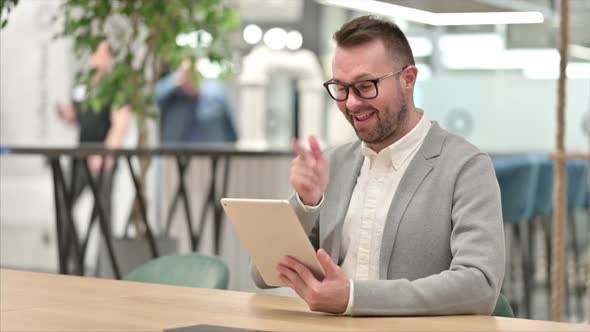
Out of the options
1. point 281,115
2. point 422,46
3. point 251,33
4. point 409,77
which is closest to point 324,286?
point 409,77

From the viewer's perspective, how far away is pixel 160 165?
652 cm

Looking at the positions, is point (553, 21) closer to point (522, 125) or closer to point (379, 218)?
point (522, 125)

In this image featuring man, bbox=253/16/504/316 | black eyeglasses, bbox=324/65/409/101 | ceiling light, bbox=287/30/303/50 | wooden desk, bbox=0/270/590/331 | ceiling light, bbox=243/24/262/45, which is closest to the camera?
wooden desk, bbox=0/270/590/331

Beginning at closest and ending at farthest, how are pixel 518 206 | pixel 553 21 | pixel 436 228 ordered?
pixel 436 228
pixel 518 206
pixel 553 21

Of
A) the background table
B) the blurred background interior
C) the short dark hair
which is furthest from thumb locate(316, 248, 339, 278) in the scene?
the blurred background interior

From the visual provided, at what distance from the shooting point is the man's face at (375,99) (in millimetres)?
2650

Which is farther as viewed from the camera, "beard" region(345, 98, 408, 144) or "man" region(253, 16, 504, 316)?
"beard" region(345, 98, 408, 144)

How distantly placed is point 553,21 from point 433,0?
14.5 ft

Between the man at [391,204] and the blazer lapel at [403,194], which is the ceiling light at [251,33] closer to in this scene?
the man at [391,204]

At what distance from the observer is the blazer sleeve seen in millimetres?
2336

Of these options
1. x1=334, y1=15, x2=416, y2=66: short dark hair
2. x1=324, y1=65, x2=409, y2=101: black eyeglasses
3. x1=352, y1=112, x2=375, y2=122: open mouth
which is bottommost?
x1=352, y1=112, x2=375, y2=122: open mouth

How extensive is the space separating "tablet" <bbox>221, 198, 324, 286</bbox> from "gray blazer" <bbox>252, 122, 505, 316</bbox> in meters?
0.13

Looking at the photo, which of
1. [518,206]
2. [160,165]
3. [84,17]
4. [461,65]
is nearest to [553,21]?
[461,65]

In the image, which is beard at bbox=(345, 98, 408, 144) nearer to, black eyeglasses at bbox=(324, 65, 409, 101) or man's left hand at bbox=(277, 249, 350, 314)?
black eyeglasses at bbox=(324, 65, 409, 101)
